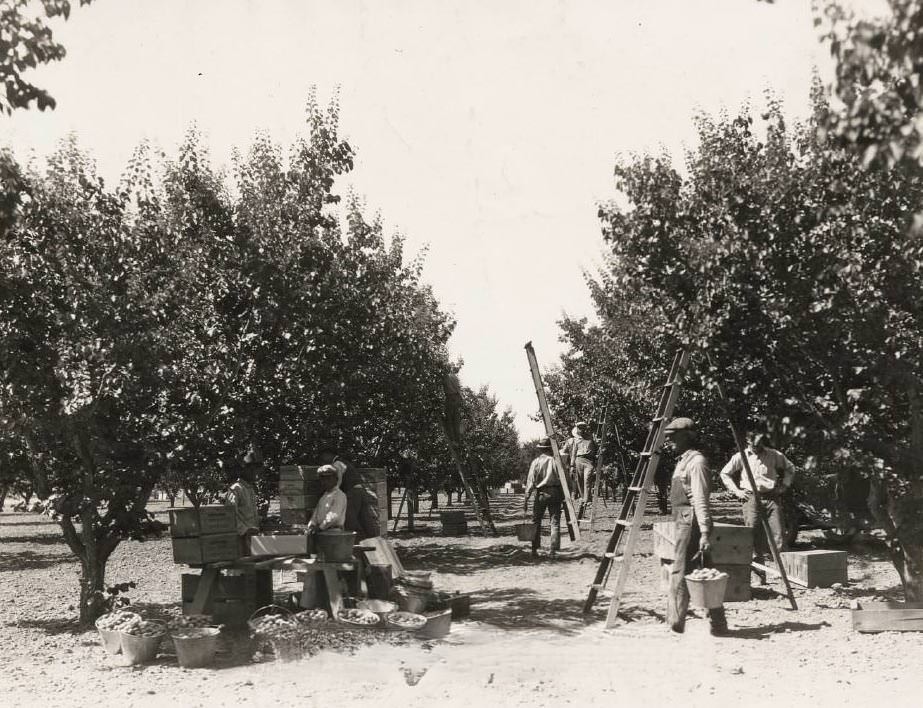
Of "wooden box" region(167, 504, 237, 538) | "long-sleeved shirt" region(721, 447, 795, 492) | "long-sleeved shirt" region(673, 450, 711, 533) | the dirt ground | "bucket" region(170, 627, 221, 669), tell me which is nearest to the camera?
the dirt ground

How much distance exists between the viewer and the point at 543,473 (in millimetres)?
15797

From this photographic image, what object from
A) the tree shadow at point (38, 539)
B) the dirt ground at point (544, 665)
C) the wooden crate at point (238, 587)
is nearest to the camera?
the dirt ground at point (544, 665)

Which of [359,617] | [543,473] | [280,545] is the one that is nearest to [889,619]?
[359,617]

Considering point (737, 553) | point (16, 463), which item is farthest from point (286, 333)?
point (737, 553)

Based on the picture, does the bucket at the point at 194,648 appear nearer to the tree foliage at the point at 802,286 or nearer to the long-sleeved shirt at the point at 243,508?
the long-sleeved shirt at the point at 243,508

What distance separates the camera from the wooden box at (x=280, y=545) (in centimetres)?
871

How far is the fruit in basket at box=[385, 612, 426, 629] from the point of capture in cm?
792

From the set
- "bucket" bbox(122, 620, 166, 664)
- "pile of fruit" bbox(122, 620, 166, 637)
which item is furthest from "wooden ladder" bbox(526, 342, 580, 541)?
"bucket" bbox(122, 620, 166, 664)

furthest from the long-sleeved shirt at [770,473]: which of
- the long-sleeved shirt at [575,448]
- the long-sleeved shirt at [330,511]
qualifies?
the long-sleeved shirt at [575,448]

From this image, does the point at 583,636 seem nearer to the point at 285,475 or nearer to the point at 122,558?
the point at 285,475

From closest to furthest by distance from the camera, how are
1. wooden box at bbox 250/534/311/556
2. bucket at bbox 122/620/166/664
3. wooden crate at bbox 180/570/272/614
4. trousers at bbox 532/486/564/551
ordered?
bucket at bbox 122/620/166/664, wooden box at bbox 250/534/311/556, wooden crate at bbox 180/570/272/614, trousers at bbox 532/486/564/551

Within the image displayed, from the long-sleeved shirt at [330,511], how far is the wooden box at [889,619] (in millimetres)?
5348

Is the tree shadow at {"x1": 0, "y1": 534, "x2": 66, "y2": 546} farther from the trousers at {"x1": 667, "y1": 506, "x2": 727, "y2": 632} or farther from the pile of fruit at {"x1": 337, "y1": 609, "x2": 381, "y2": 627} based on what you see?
the trousers at {"x1": 667, "y1": 506, "x2": 727, "y2": 632}

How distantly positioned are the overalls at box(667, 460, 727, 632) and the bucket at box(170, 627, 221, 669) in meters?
4.47
